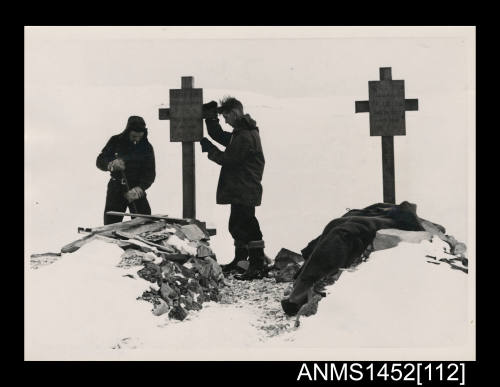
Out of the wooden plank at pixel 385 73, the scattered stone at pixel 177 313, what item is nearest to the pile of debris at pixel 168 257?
the scattered stone at pixel 177 313

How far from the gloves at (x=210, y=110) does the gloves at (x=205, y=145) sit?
22cm

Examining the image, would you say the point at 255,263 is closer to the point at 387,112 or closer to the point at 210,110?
the point at 210,110

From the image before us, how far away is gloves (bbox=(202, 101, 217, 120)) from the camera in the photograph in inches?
281

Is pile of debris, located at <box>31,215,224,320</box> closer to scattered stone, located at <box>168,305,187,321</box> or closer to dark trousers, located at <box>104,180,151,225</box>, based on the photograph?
scattered stone, located at <box>168,305,187,321</box>

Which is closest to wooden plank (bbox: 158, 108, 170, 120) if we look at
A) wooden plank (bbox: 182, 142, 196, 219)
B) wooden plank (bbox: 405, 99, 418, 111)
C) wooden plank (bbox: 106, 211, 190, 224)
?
wooden plank (bbox: 182, 142, 196, 219)

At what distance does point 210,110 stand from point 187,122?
0.25 m

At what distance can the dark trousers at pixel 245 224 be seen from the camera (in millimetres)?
7094

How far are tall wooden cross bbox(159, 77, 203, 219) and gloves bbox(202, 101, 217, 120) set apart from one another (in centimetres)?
4

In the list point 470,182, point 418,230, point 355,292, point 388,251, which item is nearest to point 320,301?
point 355,292

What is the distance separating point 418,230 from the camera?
6680mm

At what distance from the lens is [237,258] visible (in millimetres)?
7203

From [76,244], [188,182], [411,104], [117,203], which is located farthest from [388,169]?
[76,244]

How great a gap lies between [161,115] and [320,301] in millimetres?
2375

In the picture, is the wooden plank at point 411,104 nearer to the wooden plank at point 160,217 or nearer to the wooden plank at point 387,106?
the wooden plank at point 387,106
